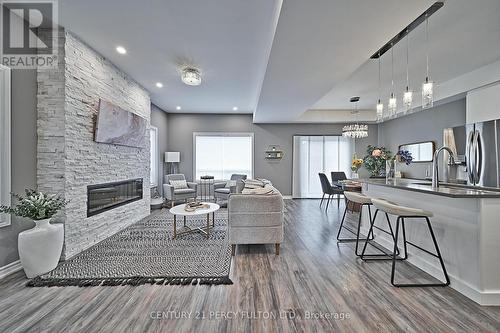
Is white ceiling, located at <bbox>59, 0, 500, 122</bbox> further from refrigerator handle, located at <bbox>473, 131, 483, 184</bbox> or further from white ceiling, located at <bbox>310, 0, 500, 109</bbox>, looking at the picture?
refrigerator handle, located at <bbox>473, 131, 483, 184</bbox>

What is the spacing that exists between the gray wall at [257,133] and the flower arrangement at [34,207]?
15.4 ft

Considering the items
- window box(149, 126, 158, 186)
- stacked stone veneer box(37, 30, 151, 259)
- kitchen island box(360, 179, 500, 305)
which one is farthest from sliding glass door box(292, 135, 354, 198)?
stacked stone veneer box(37, 30, 151, 259)

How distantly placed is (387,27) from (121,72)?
419cm

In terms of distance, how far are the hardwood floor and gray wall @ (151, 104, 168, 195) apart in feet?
13.9

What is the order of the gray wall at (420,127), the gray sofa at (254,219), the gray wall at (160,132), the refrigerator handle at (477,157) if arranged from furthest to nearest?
the gray wall at (160,132)
the gray wall at (420,127)
the refrigerator handle at (477,157)
the gray sofa at (254,219)

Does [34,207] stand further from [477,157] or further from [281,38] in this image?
[477,157]

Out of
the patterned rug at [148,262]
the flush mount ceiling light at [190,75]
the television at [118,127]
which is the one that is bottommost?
the patterned rug at [148,262]

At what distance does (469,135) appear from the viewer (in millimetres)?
3818

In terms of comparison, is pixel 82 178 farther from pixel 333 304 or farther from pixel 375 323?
pixel 375 323

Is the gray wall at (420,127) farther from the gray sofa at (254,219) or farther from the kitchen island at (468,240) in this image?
the gray sofa at (254,219)

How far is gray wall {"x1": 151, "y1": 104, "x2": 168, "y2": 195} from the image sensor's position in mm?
6133

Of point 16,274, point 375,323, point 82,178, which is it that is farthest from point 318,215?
point 16,274

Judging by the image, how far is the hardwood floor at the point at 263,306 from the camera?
1.65 meters

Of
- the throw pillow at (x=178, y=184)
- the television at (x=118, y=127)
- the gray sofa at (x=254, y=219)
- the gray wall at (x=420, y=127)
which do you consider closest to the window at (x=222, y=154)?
the throw pillow at (x=178, y=184)
